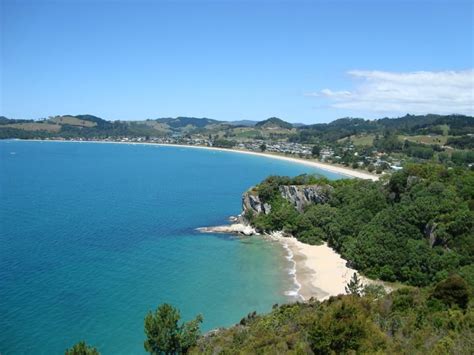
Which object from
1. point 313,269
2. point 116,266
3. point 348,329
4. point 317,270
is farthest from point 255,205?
point 348,329

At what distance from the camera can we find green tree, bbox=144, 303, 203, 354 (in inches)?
990

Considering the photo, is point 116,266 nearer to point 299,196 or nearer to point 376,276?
point 376,276

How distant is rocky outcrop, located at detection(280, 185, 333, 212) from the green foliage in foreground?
31797 mm

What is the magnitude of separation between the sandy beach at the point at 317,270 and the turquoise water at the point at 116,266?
1672 millimetres

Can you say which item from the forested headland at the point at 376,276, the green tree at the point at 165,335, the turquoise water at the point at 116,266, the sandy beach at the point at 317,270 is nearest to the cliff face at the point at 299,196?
the forested headland at the point at 376,276

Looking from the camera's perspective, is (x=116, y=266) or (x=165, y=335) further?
(x=116, y=266)

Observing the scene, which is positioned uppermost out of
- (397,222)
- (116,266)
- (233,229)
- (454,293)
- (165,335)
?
(454,293)

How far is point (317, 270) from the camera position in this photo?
44.9 meters

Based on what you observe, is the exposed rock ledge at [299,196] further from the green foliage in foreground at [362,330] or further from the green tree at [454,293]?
the green tree at [454,293]

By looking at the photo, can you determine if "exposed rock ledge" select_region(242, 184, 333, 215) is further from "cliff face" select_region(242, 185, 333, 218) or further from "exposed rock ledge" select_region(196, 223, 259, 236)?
"exposed rock ledge" select_region(196, 223, 259, 236)

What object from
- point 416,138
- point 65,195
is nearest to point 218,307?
point 65,195

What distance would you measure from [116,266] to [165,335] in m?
21.6

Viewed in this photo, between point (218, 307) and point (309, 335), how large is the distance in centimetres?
1593

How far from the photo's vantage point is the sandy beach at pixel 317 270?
39625 mm
